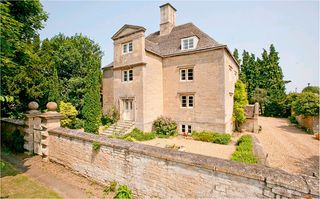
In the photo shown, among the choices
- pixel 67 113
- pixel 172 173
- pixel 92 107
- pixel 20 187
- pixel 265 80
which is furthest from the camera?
pixel 265 80

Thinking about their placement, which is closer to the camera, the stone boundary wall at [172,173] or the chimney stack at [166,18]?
the stone boundary wall at [172,173]

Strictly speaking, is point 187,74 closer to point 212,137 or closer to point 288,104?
point 212,137

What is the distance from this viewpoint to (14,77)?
49.3ft

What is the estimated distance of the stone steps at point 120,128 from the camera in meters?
17.1

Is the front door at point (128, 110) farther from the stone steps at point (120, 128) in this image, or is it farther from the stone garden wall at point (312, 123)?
the stone garden wall at point (312, 123)

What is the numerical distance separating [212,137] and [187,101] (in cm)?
460

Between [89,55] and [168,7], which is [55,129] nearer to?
[168,7]

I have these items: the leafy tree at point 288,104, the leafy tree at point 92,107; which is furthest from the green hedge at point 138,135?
the leafy tree at point 288,104

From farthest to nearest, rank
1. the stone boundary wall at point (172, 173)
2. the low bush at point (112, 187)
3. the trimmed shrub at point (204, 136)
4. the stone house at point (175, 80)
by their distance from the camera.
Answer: the stone house at point (175, 80) < the trimmed shrub at point (204, 136) < the low bush at point (112, 187) < the stone boundary wall at point (172, 173)

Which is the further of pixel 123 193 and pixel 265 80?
pixel 265 80

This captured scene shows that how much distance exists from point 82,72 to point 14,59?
18.2 metres

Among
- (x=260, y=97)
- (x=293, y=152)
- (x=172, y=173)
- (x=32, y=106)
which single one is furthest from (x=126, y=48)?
(x=260, y=97)

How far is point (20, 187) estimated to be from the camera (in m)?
6.49

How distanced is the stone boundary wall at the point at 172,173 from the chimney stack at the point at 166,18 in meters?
18.1
